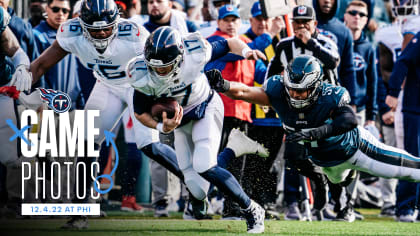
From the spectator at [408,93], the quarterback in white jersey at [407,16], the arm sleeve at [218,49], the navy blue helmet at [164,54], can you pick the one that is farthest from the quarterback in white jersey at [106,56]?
the quarterback in white jersey at [407,16]

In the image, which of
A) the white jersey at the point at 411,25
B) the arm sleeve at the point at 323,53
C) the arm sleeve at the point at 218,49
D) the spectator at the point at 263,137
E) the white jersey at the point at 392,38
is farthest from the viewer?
the white jersey at the point at 392,38

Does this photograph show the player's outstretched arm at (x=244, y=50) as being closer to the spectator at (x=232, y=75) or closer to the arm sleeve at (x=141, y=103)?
the arm sleeve at (x=141, y=103)

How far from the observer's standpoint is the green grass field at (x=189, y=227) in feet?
18.2

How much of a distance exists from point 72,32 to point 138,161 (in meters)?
2.13

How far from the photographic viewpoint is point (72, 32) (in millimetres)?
6113

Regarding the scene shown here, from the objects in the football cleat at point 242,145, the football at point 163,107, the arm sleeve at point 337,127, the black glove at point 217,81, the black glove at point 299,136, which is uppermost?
the black glove at point 217,81

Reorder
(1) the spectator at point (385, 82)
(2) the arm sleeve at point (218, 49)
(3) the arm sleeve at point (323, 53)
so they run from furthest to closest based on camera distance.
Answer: (1) the spectator at point (385, 82) → (3) the arm sleeve at point (323, 53) → (2) the arm sleeve at point (218, 49)

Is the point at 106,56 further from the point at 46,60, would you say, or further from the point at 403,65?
the point at 403,65

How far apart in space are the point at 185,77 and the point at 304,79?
96 cm

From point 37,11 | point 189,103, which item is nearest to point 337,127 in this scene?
point 189,103

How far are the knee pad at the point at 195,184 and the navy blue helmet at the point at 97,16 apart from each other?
4.48 feet

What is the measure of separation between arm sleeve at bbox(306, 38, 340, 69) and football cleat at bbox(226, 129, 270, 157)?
3.40 feet

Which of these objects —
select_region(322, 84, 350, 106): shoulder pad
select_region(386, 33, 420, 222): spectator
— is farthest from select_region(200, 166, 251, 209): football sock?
select_region(386, 33, 420, 222): spectator

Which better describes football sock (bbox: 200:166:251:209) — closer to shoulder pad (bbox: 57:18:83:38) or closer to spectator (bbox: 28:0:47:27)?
shoulder pad (bbox: 57:18:83:38)
